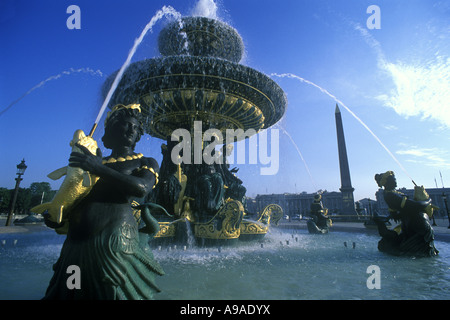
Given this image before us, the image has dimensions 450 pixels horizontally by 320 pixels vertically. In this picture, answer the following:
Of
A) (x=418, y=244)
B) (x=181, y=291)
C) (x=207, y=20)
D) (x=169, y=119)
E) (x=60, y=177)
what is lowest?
(x=181, y=291)

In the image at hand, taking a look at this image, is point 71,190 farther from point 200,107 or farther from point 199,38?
point 199,38

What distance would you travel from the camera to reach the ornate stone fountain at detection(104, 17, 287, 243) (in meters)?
6.83

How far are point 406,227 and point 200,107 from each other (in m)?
6.57

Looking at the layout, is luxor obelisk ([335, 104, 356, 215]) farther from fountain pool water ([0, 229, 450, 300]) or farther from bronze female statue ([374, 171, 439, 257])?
fountain pool water ([0, 229, 450, 300])

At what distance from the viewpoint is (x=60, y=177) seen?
203 centimetres

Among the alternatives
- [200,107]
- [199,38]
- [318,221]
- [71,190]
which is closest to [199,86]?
[200,107]

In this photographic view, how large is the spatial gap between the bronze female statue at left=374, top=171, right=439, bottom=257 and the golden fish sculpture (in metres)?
6.28

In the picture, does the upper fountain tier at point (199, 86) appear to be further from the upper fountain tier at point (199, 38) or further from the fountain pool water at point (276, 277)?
the fountain pool water at point (276, 277)

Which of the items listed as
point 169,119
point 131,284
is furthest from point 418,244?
point 169,119

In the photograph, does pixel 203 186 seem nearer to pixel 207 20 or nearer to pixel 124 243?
pixel 124 243

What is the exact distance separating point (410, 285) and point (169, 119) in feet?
25.6

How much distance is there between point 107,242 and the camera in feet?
6.09

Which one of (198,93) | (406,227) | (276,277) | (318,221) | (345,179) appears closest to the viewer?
(276,277)
